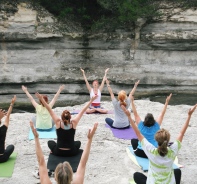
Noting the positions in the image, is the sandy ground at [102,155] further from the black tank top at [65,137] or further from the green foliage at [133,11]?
the green foliage at [133,11]

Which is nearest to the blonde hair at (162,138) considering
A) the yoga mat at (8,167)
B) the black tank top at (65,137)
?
the black tank top at (65,137)

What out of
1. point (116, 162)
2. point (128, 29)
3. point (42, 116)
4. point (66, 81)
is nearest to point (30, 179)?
point (116, 162)

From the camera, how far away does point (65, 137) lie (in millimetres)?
6035

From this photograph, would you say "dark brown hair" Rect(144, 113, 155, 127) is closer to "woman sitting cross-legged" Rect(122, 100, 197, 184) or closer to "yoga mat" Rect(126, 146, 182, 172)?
"yoga mat" Rect(126, 146, 182, 172)

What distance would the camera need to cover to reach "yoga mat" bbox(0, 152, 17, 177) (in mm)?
5939

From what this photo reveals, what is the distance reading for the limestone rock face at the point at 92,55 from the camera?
1706 cm

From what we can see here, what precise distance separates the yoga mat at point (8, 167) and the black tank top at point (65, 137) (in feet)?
2.93

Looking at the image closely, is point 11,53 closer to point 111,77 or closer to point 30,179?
point 111,77

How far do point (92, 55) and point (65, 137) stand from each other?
40.2ft

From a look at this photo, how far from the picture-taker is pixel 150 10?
17.4 m

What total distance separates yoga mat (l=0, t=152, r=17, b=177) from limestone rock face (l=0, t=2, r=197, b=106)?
10654 mm

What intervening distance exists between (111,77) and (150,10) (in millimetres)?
3647

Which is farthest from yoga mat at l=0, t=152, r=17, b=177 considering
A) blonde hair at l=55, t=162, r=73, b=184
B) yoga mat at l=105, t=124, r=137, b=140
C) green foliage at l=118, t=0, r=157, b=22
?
green foliage at l=118, t=0, r=157, b=22

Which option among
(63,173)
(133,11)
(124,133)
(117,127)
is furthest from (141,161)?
(133,11)
